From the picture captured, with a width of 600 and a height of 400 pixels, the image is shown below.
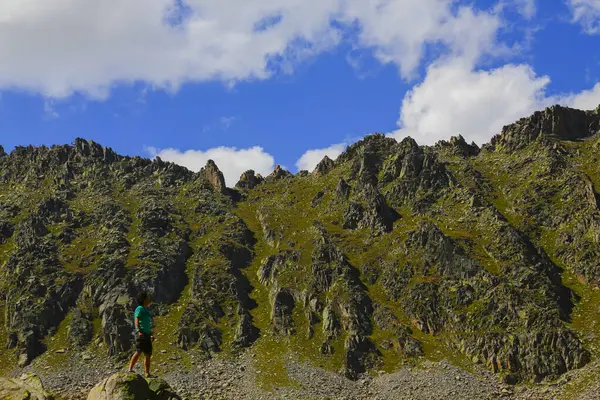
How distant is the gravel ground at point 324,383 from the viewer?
3868 inches

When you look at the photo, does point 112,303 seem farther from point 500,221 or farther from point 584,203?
point 584,203

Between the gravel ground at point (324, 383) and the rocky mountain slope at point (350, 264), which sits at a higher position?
the rocky mountain slope at point (350, 264)

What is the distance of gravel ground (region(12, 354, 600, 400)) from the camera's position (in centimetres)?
9825

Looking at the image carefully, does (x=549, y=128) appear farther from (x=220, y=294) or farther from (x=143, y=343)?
(x=143, y=343)

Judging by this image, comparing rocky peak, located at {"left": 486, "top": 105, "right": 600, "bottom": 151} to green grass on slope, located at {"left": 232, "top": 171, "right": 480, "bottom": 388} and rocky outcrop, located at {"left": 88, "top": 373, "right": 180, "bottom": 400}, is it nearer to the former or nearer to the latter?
green grass on slope, located at {"left": 232, "top": 171, "right": 480, "bottom": 388}

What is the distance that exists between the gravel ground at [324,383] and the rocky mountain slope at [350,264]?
2977mm

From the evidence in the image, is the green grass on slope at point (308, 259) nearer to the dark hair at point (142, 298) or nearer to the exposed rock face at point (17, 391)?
the dark hair at point (142, 298)

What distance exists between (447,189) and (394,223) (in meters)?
19.8

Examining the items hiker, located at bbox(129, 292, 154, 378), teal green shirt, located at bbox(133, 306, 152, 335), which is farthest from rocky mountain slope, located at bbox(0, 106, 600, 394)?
teal green shirt, located at bbox(133, 306, 152, 335)

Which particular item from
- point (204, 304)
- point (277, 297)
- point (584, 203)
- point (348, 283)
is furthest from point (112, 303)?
point (584, 203)

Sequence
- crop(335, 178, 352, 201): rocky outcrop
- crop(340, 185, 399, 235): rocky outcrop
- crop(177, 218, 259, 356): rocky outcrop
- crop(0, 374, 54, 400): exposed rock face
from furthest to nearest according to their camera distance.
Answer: crop(335, 178, 352, 201): rocky outcrop → crop(340, 185, 399, 235): rocky outcrop → crop(177, 218, 259, 356): rocky outcrop → crop(0, 374, 54, 400): exposed rock face

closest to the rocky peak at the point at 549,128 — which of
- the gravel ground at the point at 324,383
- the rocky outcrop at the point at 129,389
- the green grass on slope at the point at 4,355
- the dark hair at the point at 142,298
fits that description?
the gravel ground at the point at 324,383

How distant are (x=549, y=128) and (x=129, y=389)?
188538 millimetres

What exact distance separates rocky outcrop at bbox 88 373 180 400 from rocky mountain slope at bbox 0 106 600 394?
87.4 m
